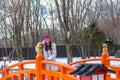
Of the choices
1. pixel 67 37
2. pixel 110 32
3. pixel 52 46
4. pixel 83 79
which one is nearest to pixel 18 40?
pixel 67 37

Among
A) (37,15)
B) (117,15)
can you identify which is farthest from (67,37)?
(117,15)

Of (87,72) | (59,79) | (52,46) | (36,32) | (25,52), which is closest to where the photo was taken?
(87,72)

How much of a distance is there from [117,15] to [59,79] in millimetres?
29254

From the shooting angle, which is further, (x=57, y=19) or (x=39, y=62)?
(x=57, y=19)

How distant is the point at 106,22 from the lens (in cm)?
3791

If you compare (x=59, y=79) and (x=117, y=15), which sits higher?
(x=117, y=15)

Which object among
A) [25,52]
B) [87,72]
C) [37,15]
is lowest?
[25,52]

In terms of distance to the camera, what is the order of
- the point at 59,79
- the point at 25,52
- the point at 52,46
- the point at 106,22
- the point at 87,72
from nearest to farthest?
the point at 87,72
the point at 59,79
the point at 52,46
the point at 25,52
the point at 106,22

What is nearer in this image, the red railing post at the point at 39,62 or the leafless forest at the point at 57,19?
the red railing post at the point at 39,62

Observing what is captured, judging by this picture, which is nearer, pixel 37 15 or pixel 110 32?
pixel 37 15

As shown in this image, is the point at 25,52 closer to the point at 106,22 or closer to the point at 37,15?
the point at 37,15

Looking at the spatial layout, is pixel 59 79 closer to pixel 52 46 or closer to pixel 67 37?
pixel 52 46

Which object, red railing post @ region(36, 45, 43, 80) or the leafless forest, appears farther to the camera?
the leafless forest

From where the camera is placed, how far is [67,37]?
39.3 ft
